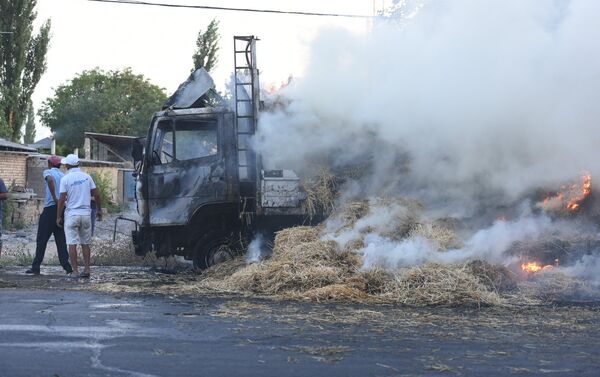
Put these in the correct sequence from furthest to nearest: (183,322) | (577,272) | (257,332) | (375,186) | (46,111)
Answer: (46,111)
(375,186)
(577,272)
(183,322)
(257,332)

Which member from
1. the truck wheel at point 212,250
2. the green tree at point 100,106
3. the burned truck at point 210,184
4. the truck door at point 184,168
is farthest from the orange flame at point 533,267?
the green tree at point 100,106

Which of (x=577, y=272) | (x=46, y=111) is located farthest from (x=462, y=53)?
(x=46, y=111)

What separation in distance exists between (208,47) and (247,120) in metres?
36.3

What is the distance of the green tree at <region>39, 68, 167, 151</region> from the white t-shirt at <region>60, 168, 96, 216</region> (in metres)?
41.8

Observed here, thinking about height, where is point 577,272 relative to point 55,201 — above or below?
below

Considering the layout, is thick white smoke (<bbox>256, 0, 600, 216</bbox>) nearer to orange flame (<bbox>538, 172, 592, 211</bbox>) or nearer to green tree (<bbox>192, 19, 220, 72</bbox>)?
orange flame (<bbox>538, 172, 592, 211</bbox>)

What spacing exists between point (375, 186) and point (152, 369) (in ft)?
20.0

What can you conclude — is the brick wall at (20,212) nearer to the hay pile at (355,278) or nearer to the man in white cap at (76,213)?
the man in white cap at (76,213)

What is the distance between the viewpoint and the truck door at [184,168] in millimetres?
10820

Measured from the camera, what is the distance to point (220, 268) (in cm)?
1059

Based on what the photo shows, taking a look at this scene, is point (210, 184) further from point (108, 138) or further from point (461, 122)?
point (108, 138)

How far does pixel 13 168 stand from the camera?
27766mm

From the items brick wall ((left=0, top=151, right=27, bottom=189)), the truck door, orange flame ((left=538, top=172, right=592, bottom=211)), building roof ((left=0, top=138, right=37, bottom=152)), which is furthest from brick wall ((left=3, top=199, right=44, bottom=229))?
orange flame ((left=538, top=172, right=592, bottom=211))

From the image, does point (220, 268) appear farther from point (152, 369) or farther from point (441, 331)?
point (152, 369)
